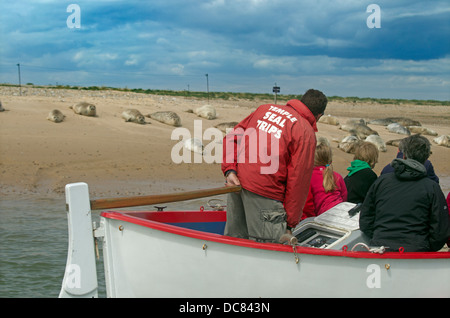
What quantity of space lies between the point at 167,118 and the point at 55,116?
11.2 ft

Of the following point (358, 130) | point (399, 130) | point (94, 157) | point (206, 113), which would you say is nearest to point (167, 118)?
point (206, 113)

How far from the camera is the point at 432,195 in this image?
4379 mm

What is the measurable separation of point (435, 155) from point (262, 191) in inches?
558

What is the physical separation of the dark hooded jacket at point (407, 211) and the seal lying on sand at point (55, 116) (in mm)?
Answer: 11520

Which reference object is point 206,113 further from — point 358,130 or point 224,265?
point 224,265

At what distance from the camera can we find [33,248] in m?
7.79

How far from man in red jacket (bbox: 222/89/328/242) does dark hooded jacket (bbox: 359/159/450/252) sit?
60 cm

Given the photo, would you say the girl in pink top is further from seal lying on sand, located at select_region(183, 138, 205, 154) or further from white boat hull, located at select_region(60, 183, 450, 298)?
seal lying on sand, located at select_region(183, 138, 205, 154)

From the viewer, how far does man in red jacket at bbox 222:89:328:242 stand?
4.38 meters

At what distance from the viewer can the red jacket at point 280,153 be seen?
437 cm

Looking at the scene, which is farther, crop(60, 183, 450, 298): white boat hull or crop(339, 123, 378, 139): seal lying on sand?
crop(339, 123, 378, 139): seal lying on sand

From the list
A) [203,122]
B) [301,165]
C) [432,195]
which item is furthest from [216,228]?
[203,122]

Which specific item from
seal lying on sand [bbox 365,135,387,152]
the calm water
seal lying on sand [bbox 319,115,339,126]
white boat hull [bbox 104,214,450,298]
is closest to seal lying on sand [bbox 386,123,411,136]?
seal lying on sand [bbox 319,115,339,126]
